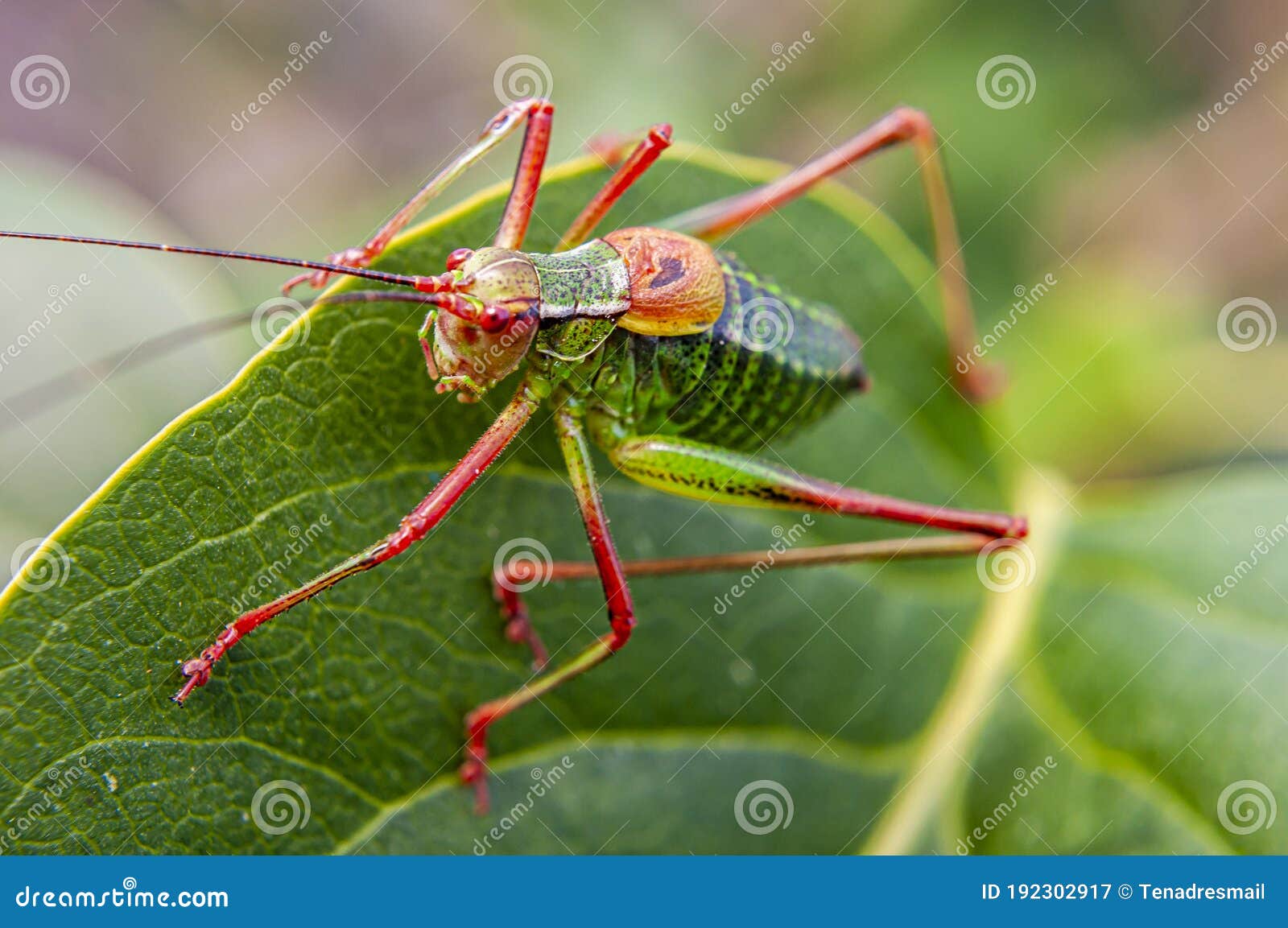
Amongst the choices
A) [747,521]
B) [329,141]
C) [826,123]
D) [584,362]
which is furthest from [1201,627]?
[329,141]

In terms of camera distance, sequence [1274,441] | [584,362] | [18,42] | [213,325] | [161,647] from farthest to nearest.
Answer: [18,42]
[1274,441]
[584,362]
[213,325]
[161,647]

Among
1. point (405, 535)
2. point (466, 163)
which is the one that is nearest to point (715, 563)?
point (405, 535)

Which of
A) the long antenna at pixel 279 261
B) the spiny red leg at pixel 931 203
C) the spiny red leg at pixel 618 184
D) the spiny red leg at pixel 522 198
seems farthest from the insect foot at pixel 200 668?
the spiny red leg at pixel 931 203

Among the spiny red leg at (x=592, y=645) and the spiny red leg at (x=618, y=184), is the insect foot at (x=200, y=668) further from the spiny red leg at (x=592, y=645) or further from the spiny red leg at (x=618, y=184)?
the spiny red leg at (x=618, y=184)

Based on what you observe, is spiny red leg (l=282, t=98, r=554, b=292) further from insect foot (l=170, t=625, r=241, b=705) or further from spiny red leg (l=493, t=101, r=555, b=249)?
insect foot (l=170, t=625, r=241, b=705)

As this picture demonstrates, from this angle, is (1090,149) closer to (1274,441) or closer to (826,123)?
(826,123)

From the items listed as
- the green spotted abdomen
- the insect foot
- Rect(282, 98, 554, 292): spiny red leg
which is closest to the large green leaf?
the insect foot
